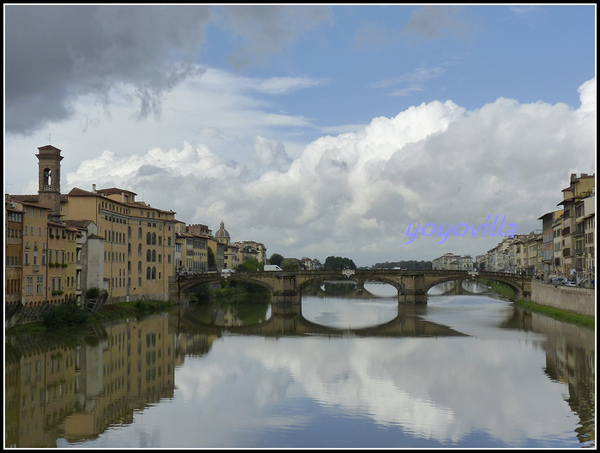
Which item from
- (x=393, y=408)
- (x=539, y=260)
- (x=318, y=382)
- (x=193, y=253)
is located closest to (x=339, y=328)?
(x=318, y=382)

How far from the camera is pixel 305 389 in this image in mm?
28547

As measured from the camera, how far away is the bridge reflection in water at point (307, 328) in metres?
50.9

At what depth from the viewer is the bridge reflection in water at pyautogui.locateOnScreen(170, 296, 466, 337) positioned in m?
50.9

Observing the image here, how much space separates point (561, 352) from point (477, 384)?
1059 cm

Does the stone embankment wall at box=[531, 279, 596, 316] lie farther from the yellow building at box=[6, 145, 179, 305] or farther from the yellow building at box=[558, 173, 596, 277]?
the yellow building at box=[6, 145, 179, 305]

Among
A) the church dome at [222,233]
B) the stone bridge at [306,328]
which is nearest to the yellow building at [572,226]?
Result: the stone bridge at [306,328]

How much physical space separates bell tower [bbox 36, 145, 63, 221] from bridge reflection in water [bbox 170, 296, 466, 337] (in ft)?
48.6

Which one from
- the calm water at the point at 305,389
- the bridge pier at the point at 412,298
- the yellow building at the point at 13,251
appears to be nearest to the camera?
the calm water at the point at 305,389

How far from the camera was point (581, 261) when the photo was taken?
6588 centimetres

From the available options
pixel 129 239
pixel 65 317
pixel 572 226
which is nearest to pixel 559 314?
pixel 572 226

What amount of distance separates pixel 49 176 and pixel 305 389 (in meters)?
38.0

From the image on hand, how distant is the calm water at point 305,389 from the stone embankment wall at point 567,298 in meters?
2.51

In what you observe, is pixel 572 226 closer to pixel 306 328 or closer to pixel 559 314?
pixel 559 314

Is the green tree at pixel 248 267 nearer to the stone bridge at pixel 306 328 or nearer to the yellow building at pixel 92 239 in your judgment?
the yellow building at pixel 92 239
